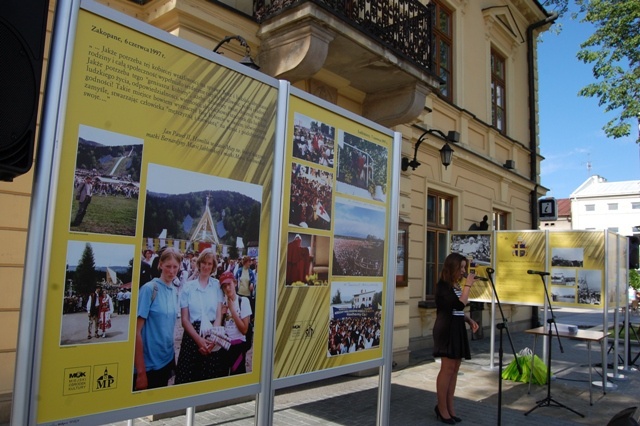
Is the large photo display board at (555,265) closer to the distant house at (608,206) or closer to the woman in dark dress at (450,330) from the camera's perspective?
the woman in dark dress at (450,330)

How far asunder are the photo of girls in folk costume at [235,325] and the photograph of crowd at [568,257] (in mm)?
6598

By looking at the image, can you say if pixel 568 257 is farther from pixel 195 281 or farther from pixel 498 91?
→ pixel 498 91

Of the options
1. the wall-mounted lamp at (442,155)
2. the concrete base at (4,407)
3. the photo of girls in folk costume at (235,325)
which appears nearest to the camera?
the photo of girls in folk costume at (235,325)

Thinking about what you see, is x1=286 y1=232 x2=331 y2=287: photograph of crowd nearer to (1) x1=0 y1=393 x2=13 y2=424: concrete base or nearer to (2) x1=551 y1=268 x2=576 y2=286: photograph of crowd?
(1) x1=0 y1=393 x2=13 y2=424: concrete base

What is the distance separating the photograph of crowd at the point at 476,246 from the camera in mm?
8492

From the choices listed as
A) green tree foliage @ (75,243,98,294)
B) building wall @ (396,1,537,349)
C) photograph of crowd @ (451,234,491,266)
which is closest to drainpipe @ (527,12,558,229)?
building wall @ (396,1,537,349)

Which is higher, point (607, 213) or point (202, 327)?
point (607, 213)

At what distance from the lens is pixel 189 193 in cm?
225

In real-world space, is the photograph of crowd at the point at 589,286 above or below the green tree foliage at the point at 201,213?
below

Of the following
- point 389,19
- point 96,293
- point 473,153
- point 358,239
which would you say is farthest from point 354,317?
point 473,153

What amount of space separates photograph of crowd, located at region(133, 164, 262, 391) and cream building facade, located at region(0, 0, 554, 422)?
311cm

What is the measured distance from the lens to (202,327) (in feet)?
7.54

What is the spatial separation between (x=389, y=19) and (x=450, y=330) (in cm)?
462

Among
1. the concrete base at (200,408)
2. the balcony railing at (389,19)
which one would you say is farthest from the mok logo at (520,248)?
the concrete base at (200,408)
